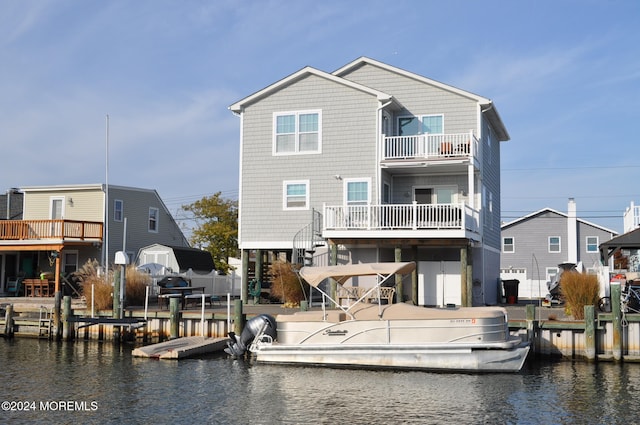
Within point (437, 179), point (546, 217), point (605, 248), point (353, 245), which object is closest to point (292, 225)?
point (353, 245)

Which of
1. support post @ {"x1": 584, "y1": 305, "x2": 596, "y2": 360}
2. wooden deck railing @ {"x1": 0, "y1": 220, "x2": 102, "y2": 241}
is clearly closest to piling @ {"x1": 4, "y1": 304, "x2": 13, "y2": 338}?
wooden deck railing @ {"x1": 0, "y1": 220, "x2": 102, "y2": 241}

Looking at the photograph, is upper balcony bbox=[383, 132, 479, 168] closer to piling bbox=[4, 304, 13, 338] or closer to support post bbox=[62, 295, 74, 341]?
support post bbox=[62, 295, 74, 341]

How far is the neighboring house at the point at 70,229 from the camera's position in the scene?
35.6 m

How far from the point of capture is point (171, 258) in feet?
122

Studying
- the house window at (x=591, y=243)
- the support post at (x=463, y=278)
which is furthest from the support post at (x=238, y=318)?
the house window at (x=591, y=243)

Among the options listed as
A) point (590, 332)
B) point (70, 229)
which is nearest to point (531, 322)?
point (590, 332)

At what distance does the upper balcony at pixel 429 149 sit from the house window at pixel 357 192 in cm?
134

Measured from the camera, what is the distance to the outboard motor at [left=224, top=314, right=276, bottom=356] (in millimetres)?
20406

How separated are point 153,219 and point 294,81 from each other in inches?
638

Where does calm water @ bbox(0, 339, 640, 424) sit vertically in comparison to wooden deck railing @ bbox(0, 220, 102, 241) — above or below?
below

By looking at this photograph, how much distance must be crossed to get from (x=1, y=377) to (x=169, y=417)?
650 cm

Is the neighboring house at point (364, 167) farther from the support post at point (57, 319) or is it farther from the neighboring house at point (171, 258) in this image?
the support post at point (57, 319)

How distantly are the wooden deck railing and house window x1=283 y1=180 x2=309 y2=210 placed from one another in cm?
1204

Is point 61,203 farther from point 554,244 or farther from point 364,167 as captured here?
point 554,244
